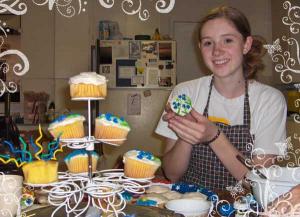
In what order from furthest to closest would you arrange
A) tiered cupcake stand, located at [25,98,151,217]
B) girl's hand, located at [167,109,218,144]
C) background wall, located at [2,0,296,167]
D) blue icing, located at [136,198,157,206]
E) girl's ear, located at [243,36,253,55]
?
background wall, located at [2,0,296,167] < girl's ear, located at [243,36,253,55] < girl's hand, located at [167,109,218,144] < blue icing, located at [136,198,157,206] < tiered cupcake stand, located at [25,98,151,217]

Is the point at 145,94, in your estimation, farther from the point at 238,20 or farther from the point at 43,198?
the point at 43,198

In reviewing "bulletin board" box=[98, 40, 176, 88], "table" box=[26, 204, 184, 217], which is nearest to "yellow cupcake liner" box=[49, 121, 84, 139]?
"table" box=[26, 204, 184, 217]

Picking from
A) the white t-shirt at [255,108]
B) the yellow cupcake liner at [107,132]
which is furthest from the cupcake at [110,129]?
the white t-shirt at [255,108]

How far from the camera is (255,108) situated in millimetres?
1060

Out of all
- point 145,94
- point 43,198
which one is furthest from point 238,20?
point 145,94

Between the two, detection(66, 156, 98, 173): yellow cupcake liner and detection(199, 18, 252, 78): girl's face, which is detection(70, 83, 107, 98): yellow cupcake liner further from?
detection(199, 18, 252, 78): girl's face

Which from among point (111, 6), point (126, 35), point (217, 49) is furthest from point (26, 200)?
point (126, 35)

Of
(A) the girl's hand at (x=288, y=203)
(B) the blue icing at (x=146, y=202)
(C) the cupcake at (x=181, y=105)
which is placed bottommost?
(B) the blue icing at (x=146, y=202)

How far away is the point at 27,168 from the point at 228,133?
2.03ft

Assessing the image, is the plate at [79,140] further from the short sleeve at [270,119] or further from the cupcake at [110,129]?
the short sleeve at [270,119]

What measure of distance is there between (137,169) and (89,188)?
0.09 metres

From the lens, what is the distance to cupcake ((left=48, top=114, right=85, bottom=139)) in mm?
613

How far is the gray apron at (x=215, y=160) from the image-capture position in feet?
3.45

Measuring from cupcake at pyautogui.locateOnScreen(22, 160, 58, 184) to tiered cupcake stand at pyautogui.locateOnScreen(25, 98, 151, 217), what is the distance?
0.04 ft
